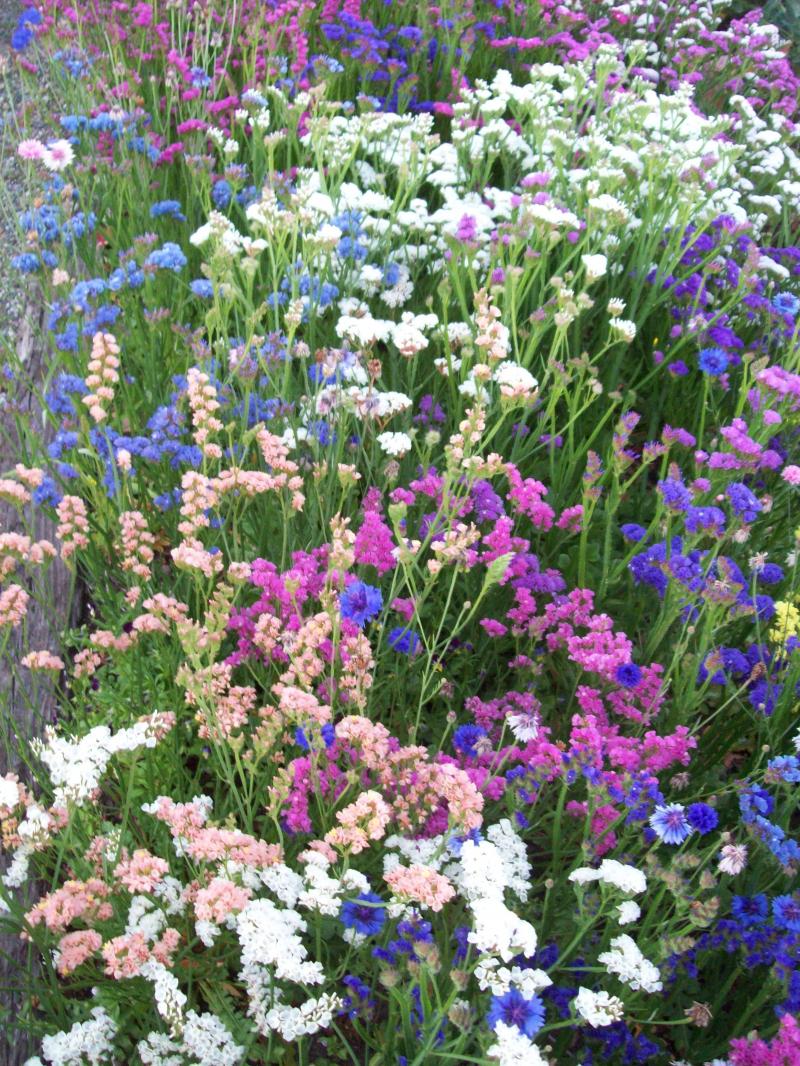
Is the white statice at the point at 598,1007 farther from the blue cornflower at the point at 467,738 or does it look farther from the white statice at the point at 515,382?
the white statice at the point at 515,382

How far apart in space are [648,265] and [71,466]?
175 cm

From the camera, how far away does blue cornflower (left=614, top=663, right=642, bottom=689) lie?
1.91 m

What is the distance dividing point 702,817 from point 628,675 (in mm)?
335

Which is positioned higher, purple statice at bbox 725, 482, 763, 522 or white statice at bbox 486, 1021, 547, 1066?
purple statice at bbox 725, 482, 763, 522

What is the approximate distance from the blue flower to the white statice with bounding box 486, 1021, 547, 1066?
0.57 meters

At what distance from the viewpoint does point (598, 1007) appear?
4.29 feet

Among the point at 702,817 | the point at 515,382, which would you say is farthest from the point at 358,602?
the point at 702,817

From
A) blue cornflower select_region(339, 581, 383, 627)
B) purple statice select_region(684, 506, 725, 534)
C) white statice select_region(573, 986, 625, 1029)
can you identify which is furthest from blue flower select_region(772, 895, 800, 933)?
blue cornflower select_region(339, 581, 383, 627)

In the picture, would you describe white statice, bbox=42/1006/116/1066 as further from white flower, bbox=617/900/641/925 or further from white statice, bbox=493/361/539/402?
white statice, bbox=493/361/539/402

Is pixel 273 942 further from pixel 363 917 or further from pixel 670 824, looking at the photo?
pixel 670 824

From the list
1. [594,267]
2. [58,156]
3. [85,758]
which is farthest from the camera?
[58,156]

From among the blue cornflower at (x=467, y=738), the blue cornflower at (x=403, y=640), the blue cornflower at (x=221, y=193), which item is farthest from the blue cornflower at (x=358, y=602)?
the blue cornflower at (x=221, y=193)

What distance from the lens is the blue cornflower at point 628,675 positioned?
75.2 inches

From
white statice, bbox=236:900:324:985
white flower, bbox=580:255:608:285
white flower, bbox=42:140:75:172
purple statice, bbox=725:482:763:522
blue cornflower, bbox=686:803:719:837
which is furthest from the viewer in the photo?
white flower, bbox=42:140:75:172
